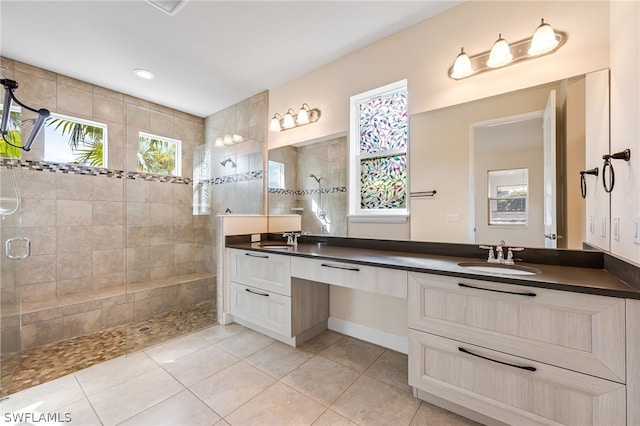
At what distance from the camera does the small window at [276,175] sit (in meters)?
2.88

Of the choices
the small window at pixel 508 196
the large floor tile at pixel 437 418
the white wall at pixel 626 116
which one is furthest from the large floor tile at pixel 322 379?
the white wall at pixel 626 116

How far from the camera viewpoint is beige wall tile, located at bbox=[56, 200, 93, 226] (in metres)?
2.61

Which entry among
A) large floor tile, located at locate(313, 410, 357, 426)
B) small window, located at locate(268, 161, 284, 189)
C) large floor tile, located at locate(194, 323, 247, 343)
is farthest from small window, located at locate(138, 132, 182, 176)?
large floor tile, located at locate(313, 410, 357, 426)

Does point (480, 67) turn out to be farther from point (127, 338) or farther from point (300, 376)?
point (127, 338)

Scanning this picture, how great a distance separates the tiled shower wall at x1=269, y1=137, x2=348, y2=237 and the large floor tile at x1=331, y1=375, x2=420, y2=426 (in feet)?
3.99

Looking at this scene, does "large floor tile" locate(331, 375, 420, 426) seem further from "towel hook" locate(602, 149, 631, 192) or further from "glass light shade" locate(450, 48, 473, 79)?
"glass light shade" locate(450, 48, 473, 79)

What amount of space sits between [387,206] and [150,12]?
2325 millimetres

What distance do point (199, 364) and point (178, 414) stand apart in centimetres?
50

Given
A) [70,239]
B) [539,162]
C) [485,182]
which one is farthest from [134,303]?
[539,162]

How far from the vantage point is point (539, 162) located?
60.3 inches

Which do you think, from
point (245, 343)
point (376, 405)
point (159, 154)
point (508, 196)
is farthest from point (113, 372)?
point (508, 196)

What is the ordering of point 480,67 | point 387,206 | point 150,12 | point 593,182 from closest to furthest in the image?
point 593,182 → point 480,67 → point 150,12 → point 387,206

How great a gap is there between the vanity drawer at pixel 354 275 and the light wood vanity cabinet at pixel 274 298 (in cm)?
18

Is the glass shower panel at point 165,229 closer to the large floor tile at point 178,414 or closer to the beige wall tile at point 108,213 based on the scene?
the beige wall tile at point 108,213
